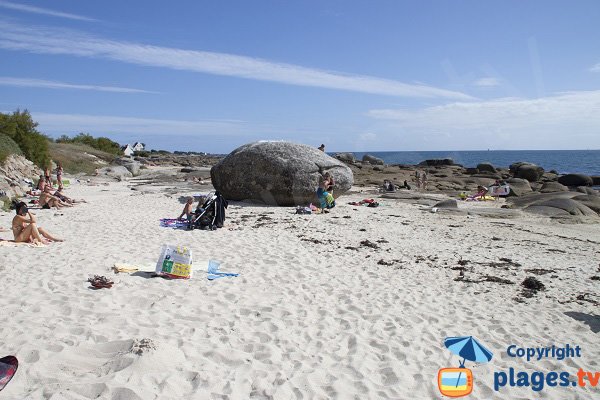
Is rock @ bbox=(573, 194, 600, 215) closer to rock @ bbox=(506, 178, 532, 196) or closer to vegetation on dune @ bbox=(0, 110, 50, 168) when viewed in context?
rock @ bbox=(506, 178, 532, 196)

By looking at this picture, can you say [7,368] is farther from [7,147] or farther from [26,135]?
[26,135]

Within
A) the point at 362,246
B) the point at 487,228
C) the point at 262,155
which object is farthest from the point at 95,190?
the point at 487,228

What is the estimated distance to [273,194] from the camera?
56.7 ft

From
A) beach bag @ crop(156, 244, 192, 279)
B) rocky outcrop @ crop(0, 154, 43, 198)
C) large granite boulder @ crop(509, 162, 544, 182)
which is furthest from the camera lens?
large granite boulder @ crop(509, 162, 544, 182)

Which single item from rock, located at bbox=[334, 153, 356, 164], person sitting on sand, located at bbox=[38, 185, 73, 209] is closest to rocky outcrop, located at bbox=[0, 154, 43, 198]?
person sitting on sand, located at bbox=[38, 185, 73, 209]

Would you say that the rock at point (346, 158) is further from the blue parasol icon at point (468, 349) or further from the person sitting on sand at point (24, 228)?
the blue parasol icon at point (468, 349)

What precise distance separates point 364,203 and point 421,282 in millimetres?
11352

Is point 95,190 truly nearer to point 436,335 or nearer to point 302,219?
point 302,219

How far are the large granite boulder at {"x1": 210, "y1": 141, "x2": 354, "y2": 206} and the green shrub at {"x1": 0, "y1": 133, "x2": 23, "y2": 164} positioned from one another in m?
14.2

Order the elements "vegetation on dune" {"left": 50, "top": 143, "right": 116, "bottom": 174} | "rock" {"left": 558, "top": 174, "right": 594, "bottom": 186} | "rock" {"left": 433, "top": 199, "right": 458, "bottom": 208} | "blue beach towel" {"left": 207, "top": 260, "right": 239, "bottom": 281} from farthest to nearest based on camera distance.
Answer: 1. "rock" {"left": 558, "top": 174, "right": 594, "bottom": 186}
2. "vegetation on dune" {"left": 50, "top": 143, "right": 116, "bottom": 174}
3. "rock" {"left": 433, "top": 199, "right": 458, "bottom": 208}
4. "blue beach towel" {"left": 207, "top": 260, "right": 239, "bottom": 281}

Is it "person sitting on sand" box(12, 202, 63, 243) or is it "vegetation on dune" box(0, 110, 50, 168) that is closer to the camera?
"person sitting on sand" box(12, 202, 63, 243)

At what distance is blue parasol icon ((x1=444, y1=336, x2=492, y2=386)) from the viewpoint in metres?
5.15

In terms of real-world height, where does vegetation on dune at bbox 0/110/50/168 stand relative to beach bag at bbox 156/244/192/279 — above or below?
above

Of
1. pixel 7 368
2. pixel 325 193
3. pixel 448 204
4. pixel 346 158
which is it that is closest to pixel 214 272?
pixel 7 368
